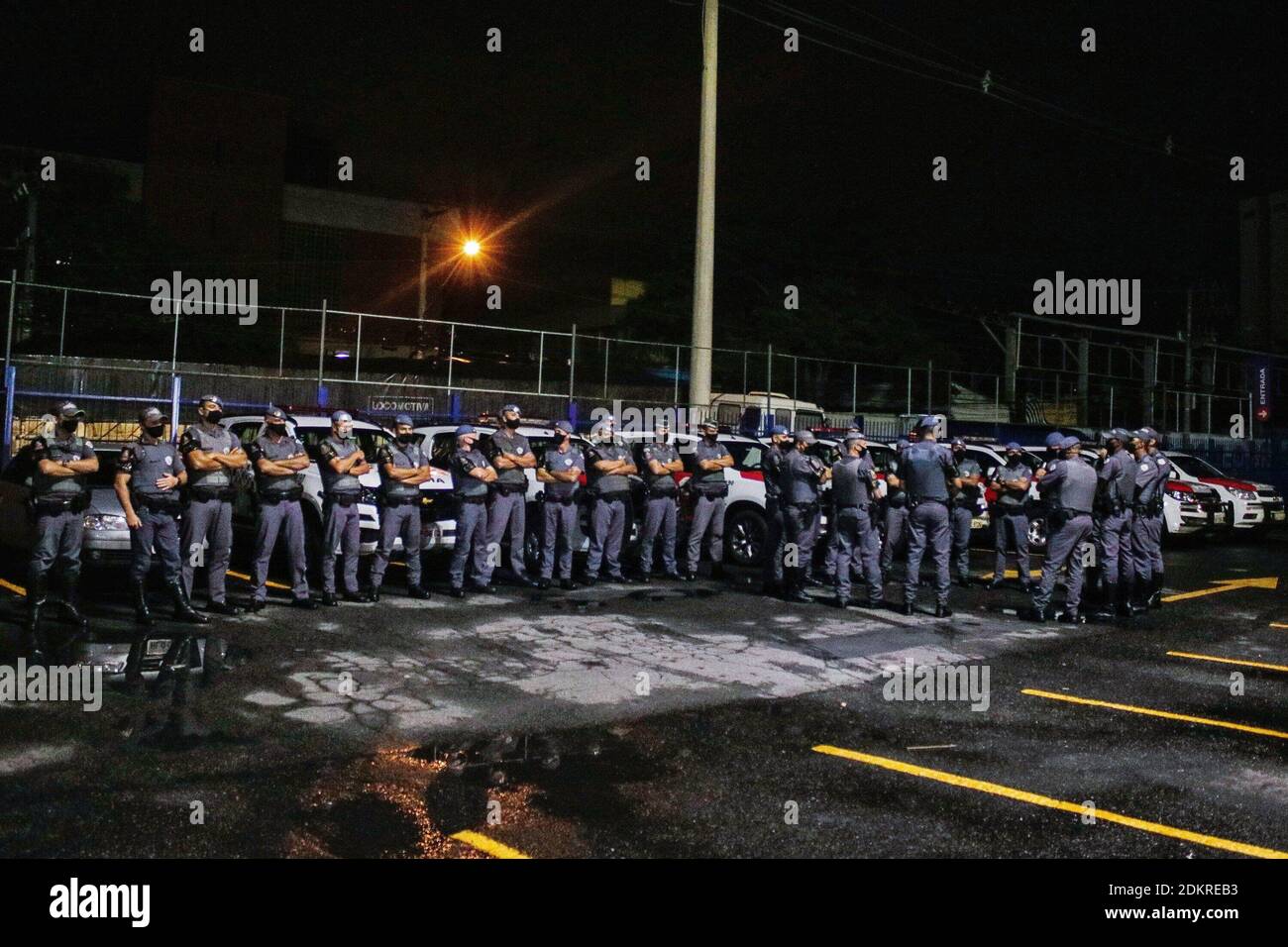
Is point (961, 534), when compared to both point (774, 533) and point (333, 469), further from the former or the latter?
point (333, 469)

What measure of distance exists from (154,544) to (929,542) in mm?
7167

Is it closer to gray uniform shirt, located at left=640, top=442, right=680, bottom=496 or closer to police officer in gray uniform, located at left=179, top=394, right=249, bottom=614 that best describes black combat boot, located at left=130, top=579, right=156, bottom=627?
police officer in gray uniform, located at left=179, top=394, right=249, bottom=614

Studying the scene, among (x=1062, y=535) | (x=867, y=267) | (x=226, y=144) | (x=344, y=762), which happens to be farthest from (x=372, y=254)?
(x=344, y=762)

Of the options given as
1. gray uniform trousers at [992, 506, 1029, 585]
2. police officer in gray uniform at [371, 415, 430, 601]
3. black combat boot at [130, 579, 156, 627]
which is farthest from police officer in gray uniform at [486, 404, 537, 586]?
gray uniform trousers at [992, 506, 1029, 585]

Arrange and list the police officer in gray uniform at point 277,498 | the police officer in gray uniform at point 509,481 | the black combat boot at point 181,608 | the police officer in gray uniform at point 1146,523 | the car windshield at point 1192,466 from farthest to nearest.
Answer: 1. the car windshield at point 1192,466
2. the police officer in gray uniform at point 509,481
3. the police officer in gray uniform at point 1146,523
4. the police officer in gray uniform at point 277,498
5. the black combat boot at point 181,608

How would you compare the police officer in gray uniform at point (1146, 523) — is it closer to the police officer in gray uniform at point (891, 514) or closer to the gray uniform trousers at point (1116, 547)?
the gray uniform trousers at point (1116, 547)

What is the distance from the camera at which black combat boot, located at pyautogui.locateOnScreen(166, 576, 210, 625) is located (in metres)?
9.60

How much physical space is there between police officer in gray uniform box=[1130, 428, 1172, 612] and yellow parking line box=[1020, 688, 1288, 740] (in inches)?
162

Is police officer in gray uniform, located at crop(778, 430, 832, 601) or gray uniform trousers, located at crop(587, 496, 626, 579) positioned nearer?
police officer in gray uniform, located at crop(778, 430, 832, 601)

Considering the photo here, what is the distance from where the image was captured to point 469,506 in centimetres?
1152

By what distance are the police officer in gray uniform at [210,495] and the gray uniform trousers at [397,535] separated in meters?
1.38

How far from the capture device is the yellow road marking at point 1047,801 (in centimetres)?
501

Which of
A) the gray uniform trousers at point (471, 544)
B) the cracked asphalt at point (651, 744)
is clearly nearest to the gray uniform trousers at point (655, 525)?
the gray uniform trousers at point (471, 544)

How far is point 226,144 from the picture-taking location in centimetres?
4531
